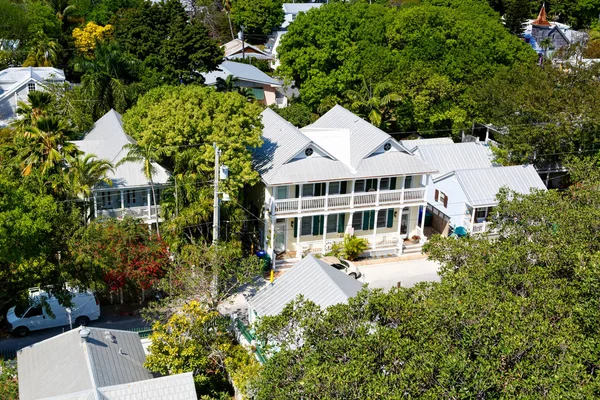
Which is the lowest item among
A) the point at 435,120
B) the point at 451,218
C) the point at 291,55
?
the point at 451,218

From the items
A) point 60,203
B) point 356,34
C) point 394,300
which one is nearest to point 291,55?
point 356,34

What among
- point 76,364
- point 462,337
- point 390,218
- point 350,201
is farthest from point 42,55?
point 462,337

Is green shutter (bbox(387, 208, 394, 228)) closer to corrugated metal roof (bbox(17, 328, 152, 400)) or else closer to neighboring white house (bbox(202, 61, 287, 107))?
corrugated metal roof (bbox(17, 328, 152, 400))

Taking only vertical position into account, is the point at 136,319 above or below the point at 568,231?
below

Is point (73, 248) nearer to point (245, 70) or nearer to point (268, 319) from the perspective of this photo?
point (268, 319)

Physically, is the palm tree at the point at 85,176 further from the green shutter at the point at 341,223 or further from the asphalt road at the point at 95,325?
the green shutter at the point at 341,223

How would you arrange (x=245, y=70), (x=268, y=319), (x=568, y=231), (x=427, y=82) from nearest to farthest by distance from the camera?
(x=268, y=319) → (x=568, y=231) → (x=427, y=82) → (x=245, y=70)

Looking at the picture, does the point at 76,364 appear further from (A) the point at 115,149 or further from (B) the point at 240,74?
(B) the point at 240,74

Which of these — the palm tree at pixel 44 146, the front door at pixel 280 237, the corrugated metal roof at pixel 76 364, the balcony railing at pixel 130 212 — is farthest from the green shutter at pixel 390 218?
the corrugated metal roof at pixel 76 364
